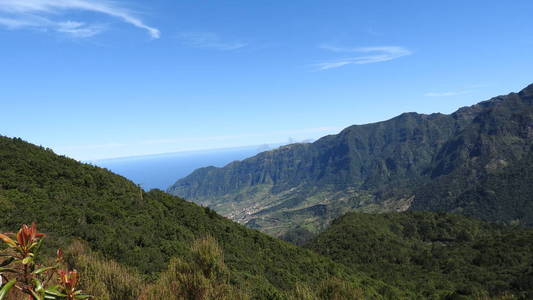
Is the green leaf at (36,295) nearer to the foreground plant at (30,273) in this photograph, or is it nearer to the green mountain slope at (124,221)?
the foreground plant at (30,273)

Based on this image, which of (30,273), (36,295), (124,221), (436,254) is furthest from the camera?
(436,254)

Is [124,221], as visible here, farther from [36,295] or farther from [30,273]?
[36,295]

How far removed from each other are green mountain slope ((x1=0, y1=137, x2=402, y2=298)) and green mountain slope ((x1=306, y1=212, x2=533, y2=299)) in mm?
30607

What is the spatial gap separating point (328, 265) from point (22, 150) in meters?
51.5

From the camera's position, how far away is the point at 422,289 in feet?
233

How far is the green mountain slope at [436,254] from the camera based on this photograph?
75188 mm

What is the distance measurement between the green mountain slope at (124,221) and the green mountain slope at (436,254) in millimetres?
30607

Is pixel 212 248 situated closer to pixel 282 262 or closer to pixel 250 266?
pixel 250 266

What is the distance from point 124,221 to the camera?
38.8 m

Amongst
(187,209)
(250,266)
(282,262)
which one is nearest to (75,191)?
(187,209)

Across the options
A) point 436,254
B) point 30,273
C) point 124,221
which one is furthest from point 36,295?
point 436,254

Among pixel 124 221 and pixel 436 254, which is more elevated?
pixel 124 221

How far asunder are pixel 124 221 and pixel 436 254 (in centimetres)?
10421

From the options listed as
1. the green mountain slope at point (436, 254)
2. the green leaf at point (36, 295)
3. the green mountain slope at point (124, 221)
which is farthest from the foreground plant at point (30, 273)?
the green mountain slope at point (436, 254)
